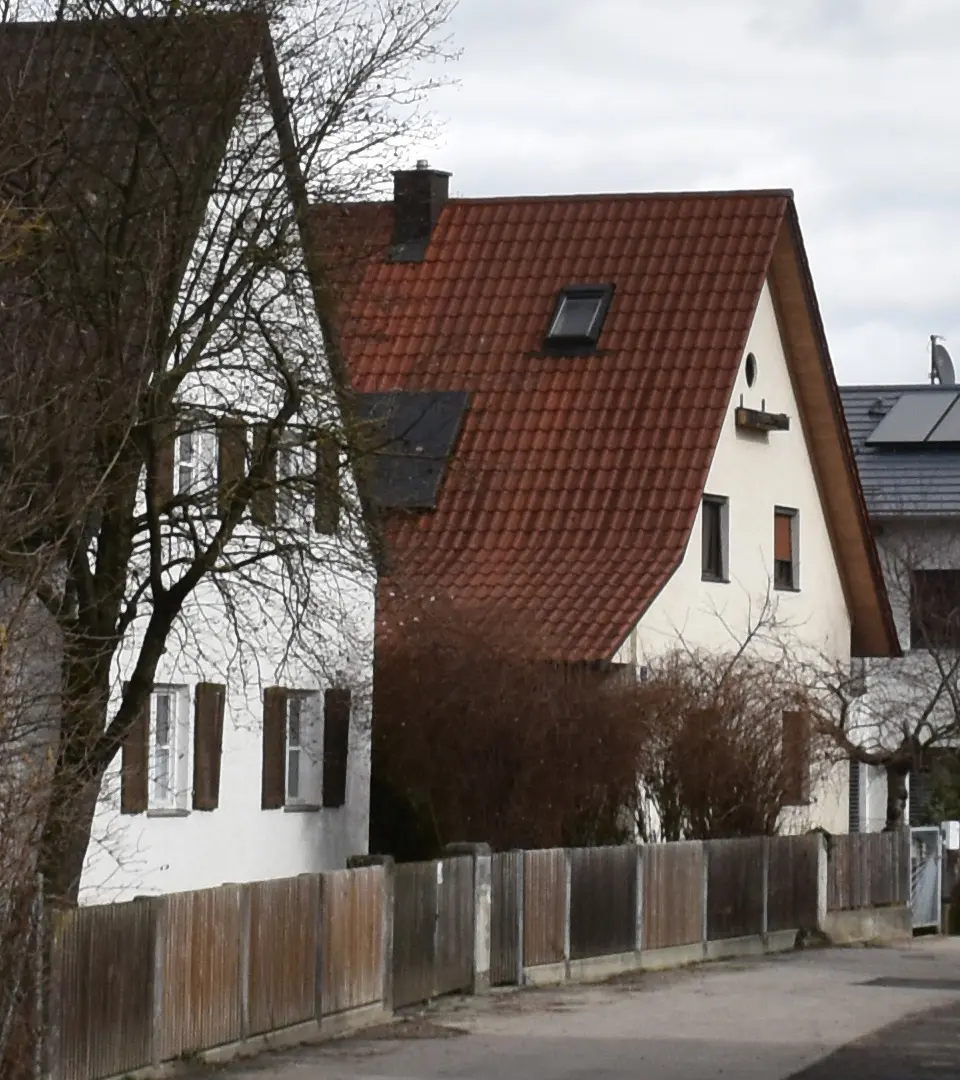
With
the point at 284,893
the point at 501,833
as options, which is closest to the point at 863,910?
the point at 501,833

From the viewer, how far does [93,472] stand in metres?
17.7

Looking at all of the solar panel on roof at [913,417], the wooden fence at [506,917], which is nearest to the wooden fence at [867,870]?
the wooden fence at [506,917]

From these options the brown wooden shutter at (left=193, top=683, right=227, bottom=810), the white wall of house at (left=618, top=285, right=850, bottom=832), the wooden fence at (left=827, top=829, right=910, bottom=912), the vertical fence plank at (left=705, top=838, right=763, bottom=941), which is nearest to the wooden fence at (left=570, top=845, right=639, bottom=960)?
the vertical fence plank at (left=705, top=838, right=763, bottom=941)

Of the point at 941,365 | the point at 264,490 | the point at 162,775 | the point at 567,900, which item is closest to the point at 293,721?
the point at 162,775

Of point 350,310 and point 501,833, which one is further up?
point 350,310

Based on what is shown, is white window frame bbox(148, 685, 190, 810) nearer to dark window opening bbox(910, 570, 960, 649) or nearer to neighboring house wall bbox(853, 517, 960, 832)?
neighboring house wall bbox(853, 517, 960, 832)

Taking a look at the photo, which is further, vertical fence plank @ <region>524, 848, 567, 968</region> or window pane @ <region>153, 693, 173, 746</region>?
window pane @ <region>153, 693, 173, 746</region>

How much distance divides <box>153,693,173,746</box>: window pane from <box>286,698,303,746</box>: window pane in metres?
2.56

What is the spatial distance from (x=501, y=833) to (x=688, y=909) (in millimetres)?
2089

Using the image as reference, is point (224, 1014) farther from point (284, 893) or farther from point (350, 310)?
point (350, 310)

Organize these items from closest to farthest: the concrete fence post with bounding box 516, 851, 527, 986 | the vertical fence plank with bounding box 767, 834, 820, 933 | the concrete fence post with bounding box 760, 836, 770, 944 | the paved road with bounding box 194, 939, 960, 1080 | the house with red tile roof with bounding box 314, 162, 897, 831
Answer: the paved road with bounding box 194, 939, 960, 1080
the concrete fence post with bounding box 516, 851, 527, 986
the concrete fence post with bounding box 760, 836, 770, 944
the vertical fence plank with bounding box 767, 834, 820, 933
the house with red tile roof with bounding box 314, 162, 897, 831

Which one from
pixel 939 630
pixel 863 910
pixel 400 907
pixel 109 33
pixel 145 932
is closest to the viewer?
pixel 145 932

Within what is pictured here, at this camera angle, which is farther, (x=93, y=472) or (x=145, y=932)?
(x=93, y=472)

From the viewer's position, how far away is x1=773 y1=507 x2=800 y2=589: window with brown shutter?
124 feet
